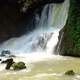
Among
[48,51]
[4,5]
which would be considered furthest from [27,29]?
[48,51]

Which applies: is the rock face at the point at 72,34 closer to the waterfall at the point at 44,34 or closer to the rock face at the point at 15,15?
the waterfall at the point at 44,34

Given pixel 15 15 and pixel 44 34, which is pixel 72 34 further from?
pixel 15 15

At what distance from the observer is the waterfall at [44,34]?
104 ft

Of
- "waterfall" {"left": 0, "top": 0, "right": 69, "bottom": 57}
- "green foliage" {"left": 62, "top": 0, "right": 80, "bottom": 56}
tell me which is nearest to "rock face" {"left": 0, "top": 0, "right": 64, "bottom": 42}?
"waterfall" {"left": 0, "top": 0, "right": 69, "bottom": 57}

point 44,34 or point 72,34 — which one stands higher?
point 72,34

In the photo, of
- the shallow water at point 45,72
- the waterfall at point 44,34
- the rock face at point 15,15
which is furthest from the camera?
the rock face at point 15,15

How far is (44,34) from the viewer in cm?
3253

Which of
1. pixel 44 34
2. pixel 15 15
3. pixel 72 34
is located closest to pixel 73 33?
pixel 72 34

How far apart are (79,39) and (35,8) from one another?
14.3 meters

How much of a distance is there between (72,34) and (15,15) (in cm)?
1493

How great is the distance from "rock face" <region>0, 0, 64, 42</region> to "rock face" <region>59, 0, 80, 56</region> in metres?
9.08

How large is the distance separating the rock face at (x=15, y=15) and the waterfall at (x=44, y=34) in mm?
1137

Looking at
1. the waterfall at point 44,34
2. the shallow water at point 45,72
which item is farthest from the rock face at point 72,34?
the shallow water at point 45,72

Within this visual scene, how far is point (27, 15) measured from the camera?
133ft
